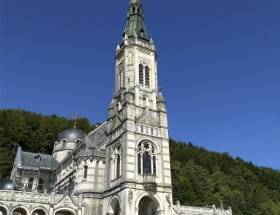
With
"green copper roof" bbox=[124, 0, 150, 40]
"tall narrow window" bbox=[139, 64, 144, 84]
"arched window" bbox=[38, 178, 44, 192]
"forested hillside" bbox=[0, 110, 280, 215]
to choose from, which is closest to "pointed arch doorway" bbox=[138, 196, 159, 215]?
"tall narrow window" bbox=[139, 64, 144, 84]

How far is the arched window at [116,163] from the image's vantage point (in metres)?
41.1

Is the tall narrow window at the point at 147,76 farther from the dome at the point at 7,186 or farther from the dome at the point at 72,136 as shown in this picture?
the dome at the point at 7,186

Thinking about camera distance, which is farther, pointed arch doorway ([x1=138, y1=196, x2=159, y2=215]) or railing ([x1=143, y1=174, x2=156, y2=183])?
pointed arch doorway ([x1=138, y1=196, x2=159, y2=215])

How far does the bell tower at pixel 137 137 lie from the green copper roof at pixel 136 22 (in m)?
0.23

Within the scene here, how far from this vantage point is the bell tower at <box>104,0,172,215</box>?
38.7 meters

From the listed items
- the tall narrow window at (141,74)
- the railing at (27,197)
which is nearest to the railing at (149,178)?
the railing at (27,197)

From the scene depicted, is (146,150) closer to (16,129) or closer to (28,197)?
(28,197)

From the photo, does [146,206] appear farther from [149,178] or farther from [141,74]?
[141,74]

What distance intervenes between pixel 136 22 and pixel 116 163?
78.1ft

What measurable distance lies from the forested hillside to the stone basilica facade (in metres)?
25.6

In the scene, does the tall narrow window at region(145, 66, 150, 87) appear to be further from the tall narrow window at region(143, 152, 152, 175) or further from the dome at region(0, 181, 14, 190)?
the dome at region(0, 181, 14, 190)

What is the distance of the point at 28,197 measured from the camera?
38.3 m

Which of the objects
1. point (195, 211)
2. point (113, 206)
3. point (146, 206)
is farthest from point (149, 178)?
point (195, 211)

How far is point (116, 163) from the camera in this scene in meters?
42.0
